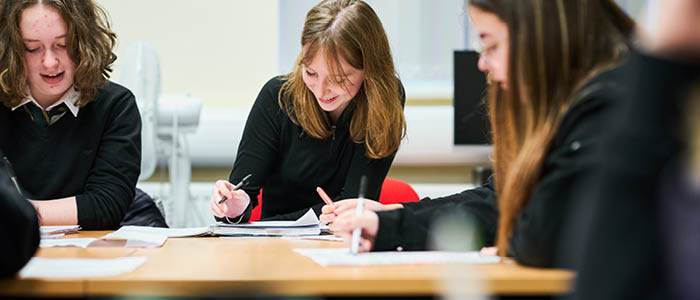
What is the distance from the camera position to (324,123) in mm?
2031

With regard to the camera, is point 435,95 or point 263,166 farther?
point 435,95

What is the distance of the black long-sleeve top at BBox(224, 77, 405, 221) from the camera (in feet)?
6.61

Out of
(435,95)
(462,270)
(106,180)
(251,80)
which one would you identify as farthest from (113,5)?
(462,270)

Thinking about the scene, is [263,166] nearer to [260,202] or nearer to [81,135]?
[260,202]

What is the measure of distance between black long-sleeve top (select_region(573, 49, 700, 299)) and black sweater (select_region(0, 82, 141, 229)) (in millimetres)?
1416

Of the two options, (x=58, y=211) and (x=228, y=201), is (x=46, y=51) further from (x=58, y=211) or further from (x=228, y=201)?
(x=228, y=201)

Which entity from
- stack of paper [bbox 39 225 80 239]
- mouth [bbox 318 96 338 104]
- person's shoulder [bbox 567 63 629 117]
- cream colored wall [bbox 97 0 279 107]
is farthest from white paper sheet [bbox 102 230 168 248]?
cream colored wall [bbox 97 0 279 107]

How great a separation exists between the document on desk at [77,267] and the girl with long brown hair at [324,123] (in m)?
0.72

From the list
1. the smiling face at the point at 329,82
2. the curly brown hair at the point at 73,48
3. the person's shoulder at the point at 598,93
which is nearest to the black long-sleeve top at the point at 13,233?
the person's shoulder at the point at 598,93

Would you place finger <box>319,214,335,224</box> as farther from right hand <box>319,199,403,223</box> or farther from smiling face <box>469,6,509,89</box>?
smiling face <box>469,6,509,89</box>

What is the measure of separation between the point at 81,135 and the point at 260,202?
1.86ft

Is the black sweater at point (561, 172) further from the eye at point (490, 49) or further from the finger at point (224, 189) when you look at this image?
the finger at point (224, 189)

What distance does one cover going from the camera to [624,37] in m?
1.05

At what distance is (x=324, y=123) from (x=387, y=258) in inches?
38.9
